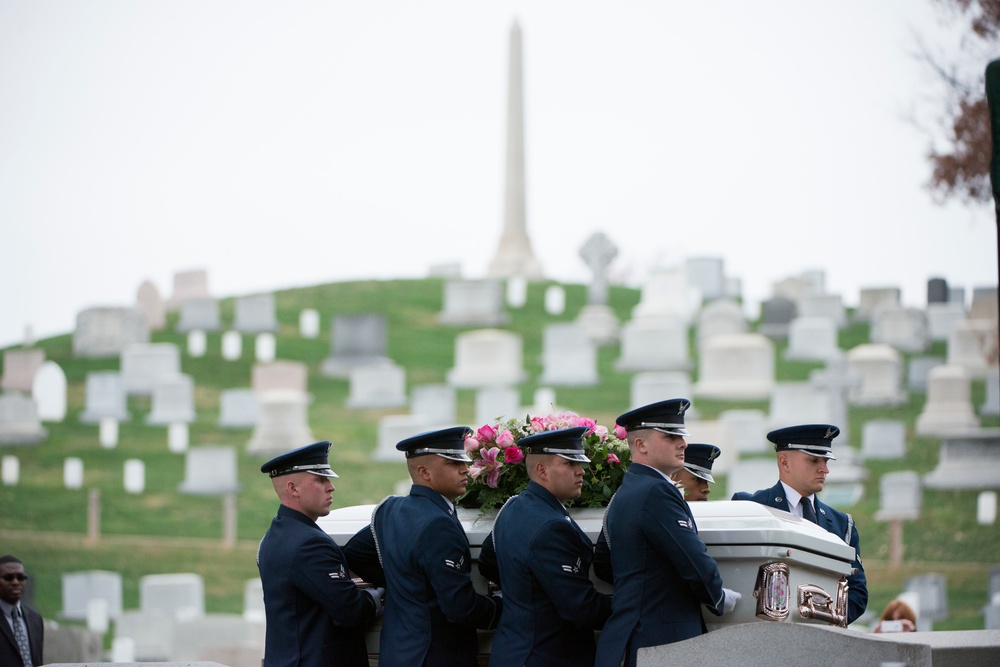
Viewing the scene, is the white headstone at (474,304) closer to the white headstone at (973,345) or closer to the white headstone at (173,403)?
the white headstone at (173,403)

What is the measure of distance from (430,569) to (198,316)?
15157 millimetres

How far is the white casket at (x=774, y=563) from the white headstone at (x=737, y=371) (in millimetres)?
12154

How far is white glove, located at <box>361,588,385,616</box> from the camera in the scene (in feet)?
14.1

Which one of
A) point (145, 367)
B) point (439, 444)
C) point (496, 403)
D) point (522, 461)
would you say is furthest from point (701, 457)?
point (145, 367)

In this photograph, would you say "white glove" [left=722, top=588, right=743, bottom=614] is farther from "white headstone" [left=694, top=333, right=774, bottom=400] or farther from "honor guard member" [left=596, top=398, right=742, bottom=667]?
"white headstone" [left=694, top=333, right=774, bottom=400]

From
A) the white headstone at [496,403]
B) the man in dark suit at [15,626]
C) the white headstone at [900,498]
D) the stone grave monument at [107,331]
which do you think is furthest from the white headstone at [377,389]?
the man in dark suit at [15,626]

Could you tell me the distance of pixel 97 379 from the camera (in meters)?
16.8

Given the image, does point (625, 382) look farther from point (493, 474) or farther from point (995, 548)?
point (493, 474)

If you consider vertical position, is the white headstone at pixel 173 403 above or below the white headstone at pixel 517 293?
below

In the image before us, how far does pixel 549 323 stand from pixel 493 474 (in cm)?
1428

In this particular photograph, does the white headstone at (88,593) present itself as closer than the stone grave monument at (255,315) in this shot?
Yes

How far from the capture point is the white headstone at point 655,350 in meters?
17.0

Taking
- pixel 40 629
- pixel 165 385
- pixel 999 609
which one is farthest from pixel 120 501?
pixel 999 609

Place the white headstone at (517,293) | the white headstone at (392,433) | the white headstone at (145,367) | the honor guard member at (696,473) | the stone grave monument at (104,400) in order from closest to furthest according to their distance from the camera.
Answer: the honor guard member at (696,473)
the white headstone at (392,433)
the stone grave monument at (104,400)
the white headstone at (145,367)
the white headstone at (517,293)
